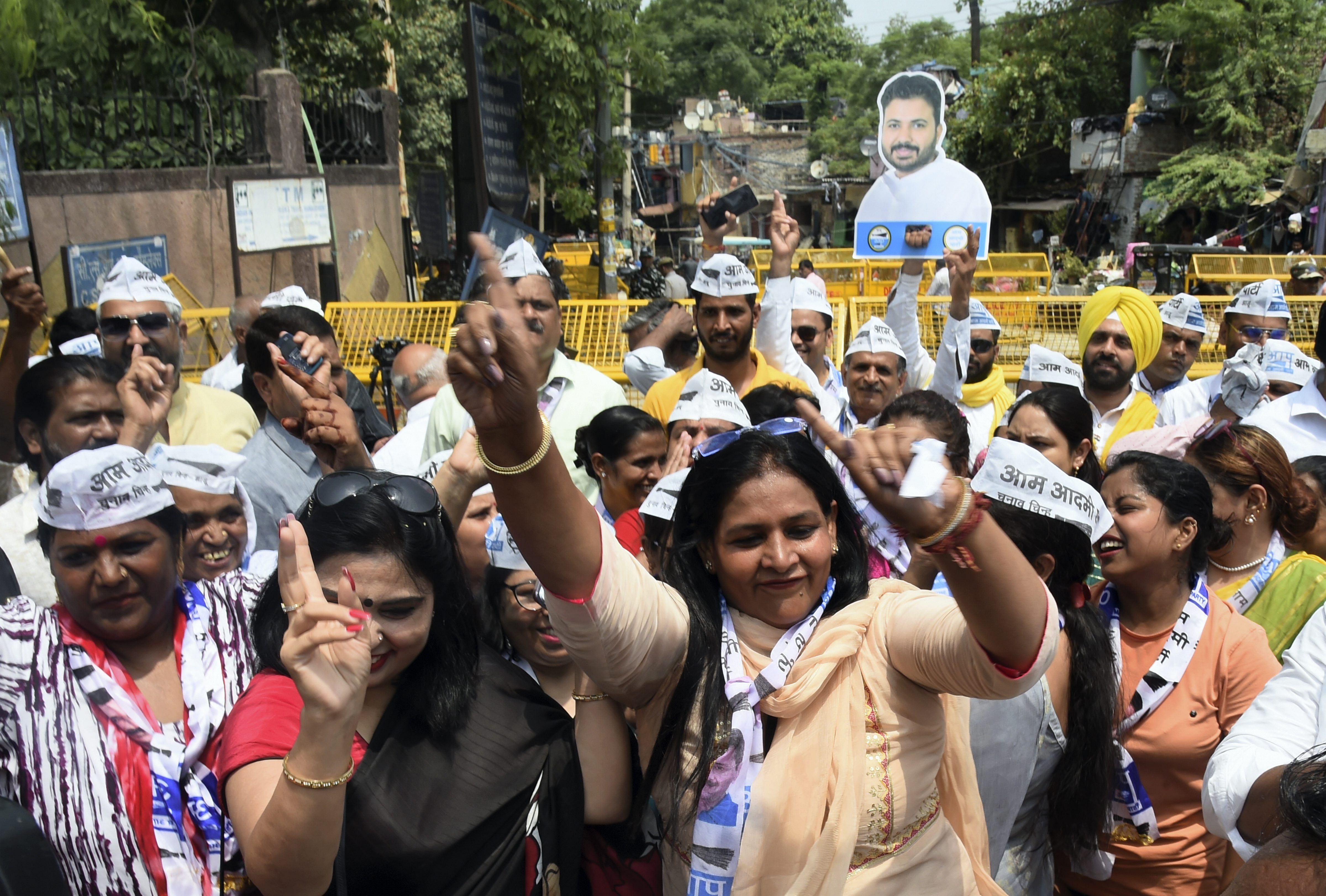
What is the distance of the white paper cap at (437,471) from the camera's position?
280 cm

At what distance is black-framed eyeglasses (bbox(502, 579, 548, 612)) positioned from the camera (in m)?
2.58

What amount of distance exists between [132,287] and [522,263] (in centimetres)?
175

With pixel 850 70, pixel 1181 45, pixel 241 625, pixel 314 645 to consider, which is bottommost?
pixel 241 625

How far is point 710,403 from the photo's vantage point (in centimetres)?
363

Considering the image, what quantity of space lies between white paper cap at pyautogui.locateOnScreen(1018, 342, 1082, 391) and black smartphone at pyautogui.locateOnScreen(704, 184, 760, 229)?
1575 millimetres

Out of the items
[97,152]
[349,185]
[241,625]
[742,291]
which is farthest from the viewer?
[349,185]

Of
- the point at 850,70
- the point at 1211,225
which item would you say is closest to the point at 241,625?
the point at 1211,225

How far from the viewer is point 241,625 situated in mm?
2445

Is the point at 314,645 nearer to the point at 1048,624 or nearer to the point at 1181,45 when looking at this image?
the point at 1048,624

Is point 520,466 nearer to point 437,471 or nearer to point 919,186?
point 437,471

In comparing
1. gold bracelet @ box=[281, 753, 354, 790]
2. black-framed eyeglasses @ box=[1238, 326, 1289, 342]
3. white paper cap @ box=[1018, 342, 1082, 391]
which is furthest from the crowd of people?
black-framed eyeglasses @ box=[1238, 326, 1289, 342]

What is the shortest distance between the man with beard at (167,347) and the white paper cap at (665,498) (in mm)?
2214

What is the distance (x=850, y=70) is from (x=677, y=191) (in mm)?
19973

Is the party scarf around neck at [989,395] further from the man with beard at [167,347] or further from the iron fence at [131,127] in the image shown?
the iron fence at [131,127]
